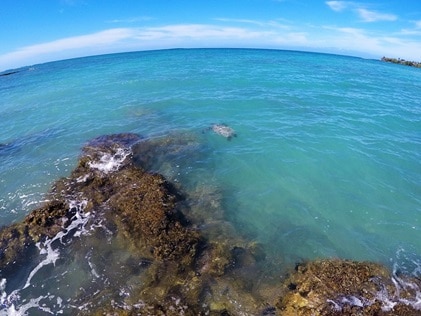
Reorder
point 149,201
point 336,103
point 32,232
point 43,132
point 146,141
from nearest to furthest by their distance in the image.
Answer: 1. point 32,232
2. point 149,201
3. point 146,141
4. point 43,132
5. point 336,103

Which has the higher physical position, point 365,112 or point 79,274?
point 365,112

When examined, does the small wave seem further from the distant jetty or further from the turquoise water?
the distant jetty

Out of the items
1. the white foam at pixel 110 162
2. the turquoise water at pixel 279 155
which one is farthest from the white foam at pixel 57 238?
the white foam at pixel 110 162

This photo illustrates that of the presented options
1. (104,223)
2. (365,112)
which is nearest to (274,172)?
(104,223)

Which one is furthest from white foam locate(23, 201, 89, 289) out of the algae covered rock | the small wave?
the algae covered rock

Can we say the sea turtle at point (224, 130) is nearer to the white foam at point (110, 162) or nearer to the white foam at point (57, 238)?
the white foam at point (110, 162)

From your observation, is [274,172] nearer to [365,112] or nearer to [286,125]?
[286,125]
